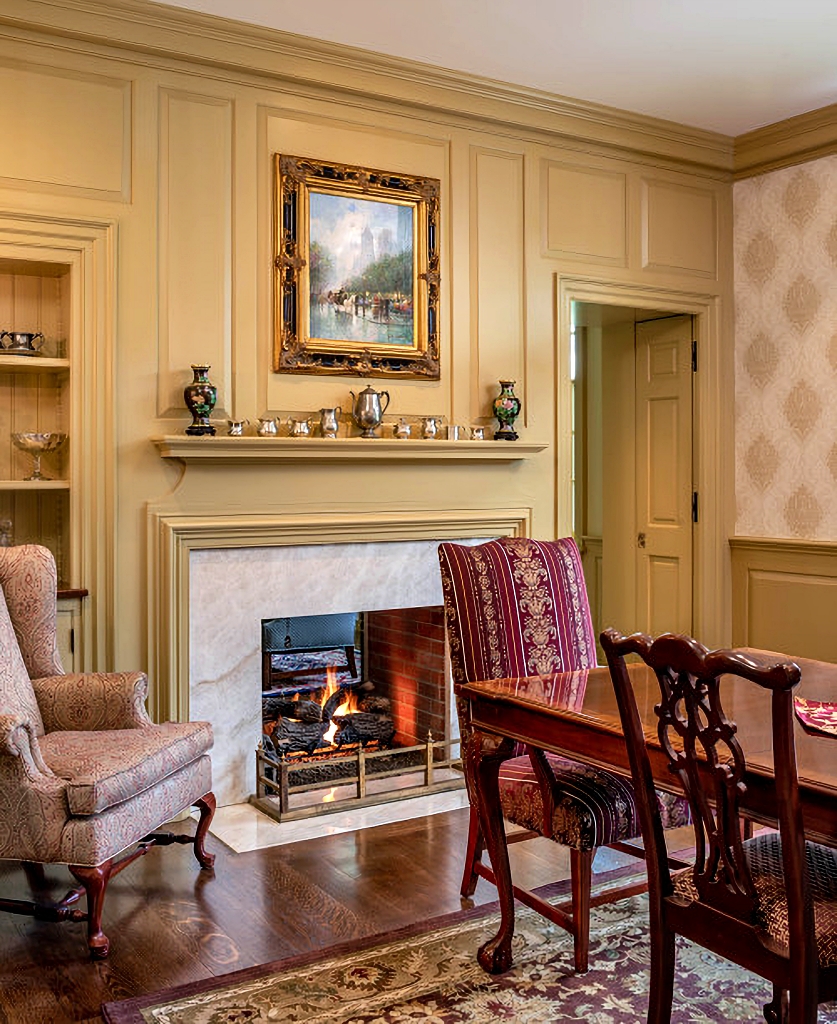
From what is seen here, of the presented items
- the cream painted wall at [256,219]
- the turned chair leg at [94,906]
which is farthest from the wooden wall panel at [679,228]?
the turned chair leg at [94,906]

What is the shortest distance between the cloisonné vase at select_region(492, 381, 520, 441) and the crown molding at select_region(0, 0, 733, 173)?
4.03 ft

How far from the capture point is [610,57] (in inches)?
169

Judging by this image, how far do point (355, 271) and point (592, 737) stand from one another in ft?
8.57

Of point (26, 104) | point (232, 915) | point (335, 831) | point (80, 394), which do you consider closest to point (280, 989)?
point (232, 915)

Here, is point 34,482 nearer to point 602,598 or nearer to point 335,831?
point 335,831

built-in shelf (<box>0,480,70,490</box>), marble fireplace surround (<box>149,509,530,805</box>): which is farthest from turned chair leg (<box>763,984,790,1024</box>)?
built-in shelf (<box>0,480,70,490</box>)

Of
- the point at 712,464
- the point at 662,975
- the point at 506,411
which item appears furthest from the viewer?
the point at 712,464

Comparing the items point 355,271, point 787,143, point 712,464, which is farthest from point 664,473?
point 355,271

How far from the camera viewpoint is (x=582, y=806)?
254cm

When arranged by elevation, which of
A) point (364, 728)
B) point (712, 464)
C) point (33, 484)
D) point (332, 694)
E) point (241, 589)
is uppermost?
point (712, 464)

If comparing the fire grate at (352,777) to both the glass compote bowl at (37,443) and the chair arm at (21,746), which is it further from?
the glass compote bowl at (37,443)

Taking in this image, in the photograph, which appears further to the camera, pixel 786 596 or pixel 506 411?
pixel 786 596

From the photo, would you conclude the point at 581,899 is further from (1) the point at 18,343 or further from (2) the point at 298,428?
(1) the point at 18,343

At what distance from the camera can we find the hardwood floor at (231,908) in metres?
2.61
